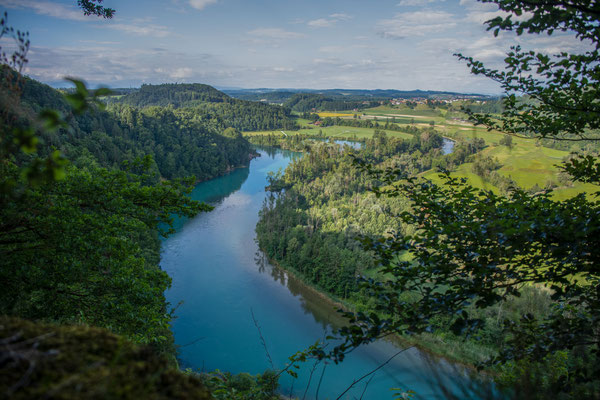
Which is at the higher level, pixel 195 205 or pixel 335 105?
pixel 335 105

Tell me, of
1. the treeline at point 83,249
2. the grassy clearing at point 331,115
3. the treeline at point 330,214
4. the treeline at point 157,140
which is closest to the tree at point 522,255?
the treeline at point 83,249

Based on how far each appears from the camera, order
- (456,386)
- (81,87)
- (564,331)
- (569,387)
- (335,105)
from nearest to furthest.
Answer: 1. (81,87)
2. (456,386)
3. (569,387)
4. (564,331)
5. (335,105)

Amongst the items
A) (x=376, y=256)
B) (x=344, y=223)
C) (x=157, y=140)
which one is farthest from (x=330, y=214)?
(x=157, y=140)

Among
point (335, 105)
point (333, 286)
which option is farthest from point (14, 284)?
point (335, 105)

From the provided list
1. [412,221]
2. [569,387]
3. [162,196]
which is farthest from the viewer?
[162,196]

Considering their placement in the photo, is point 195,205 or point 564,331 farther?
point 195,205

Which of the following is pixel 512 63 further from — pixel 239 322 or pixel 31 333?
pixel 239 322

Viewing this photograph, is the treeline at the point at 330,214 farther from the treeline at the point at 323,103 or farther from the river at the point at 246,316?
the treeline at the point at 323,103

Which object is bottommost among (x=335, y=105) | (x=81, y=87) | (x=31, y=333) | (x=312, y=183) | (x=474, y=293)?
(x=312, y=183)
